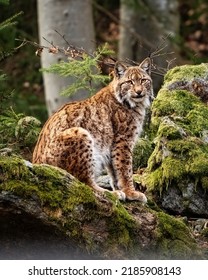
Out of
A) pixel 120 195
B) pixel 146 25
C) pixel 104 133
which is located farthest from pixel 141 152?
pixel 146 25

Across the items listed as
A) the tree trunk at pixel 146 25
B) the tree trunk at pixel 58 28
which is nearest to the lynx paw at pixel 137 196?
the tree trunk at pixel 58 28

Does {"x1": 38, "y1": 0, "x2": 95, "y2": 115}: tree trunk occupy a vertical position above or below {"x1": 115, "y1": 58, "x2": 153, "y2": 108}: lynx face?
above

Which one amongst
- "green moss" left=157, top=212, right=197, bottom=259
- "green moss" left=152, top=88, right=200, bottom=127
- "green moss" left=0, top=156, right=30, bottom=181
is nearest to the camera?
"green moss" left=0, top=156, right=30, bottom=181

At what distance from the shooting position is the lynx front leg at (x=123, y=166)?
743 centimetres

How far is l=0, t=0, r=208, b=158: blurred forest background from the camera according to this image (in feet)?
43.7

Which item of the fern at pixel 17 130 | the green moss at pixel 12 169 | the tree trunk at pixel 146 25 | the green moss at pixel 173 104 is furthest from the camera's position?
the tree trunk at pixel 146 25

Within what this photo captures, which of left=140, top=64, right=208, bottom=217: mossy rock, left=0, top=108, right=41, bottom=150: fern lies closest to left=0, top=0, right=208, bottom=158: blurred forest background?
left=0, top=108, right=41, bottom=150: fern

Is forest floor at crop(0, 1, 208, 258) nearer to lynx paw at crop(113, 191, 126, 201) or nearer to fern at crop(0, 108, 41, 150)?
fern at crop(0, 108, 41, 150)

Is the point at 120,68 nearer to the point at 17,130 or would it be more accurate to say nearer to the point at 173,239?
the point at 17,130

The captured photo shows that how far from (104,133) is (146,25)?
9.55 meters

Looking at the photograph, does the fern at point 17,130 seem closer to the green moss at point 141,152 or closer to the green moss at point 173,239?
the green moss at point 141,152

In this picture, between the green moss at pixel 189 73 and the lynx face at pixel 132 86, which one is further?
the green moss at pixel 189 73
